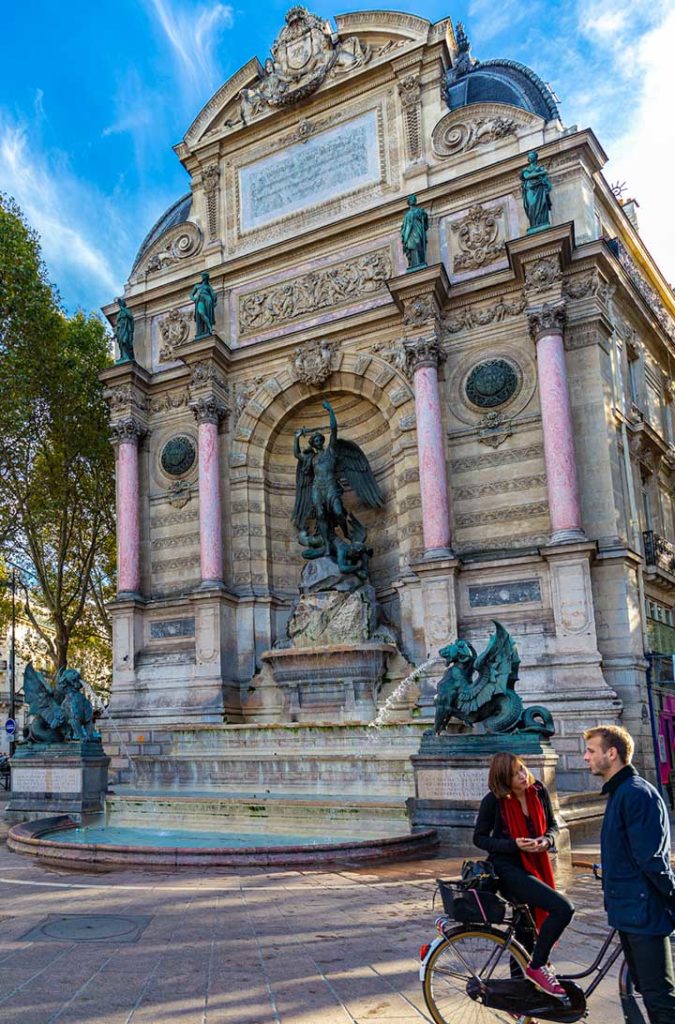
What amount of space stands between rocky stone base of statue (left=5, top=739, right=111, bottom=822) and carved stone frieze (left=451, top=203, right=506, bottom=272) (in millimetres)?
14349

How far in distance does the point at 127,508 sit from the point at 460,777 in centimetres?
1493

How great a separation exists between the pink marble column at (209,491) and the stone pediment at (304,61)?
9357mm

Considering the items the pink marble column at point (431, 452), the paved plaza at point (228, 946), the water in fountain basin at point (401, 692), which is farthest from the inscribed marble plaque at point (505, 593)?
the paved plaza at point (228, 946)

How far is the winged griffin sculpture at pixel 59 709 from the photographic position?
613 inches

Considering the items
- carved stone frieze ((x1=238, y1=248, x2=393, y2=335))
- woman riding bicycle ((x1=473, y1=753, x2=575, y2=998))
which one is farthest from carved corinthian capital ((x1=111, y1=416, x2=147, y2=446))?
woman riding bicycle ((x1=473, y1=753, x2=575, y2=998))

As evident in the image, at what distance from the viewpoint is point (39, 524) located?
90.3 ft

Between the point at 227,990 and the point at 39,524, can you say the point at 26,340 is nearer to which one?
the point at 39,524

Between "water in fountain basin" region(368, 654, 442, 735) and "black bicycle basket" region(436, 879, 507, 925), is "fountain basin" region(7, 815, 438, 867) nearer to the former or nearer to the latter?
"black bicycle basket" region(436, 879, 507, 925)

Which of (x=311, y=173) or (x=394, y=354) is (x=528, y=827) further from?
(x=311, y=173)

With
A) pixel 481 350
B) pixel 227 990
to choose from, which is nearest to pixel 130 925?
pixel 227 990

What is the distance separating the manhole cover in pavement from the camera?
6.72 m

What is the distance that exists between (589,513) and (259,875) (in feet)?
39.7

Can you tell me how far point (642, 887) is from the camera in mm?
3877

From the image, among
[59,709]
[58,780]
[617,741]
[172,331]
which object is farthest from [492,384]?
[617,741]
